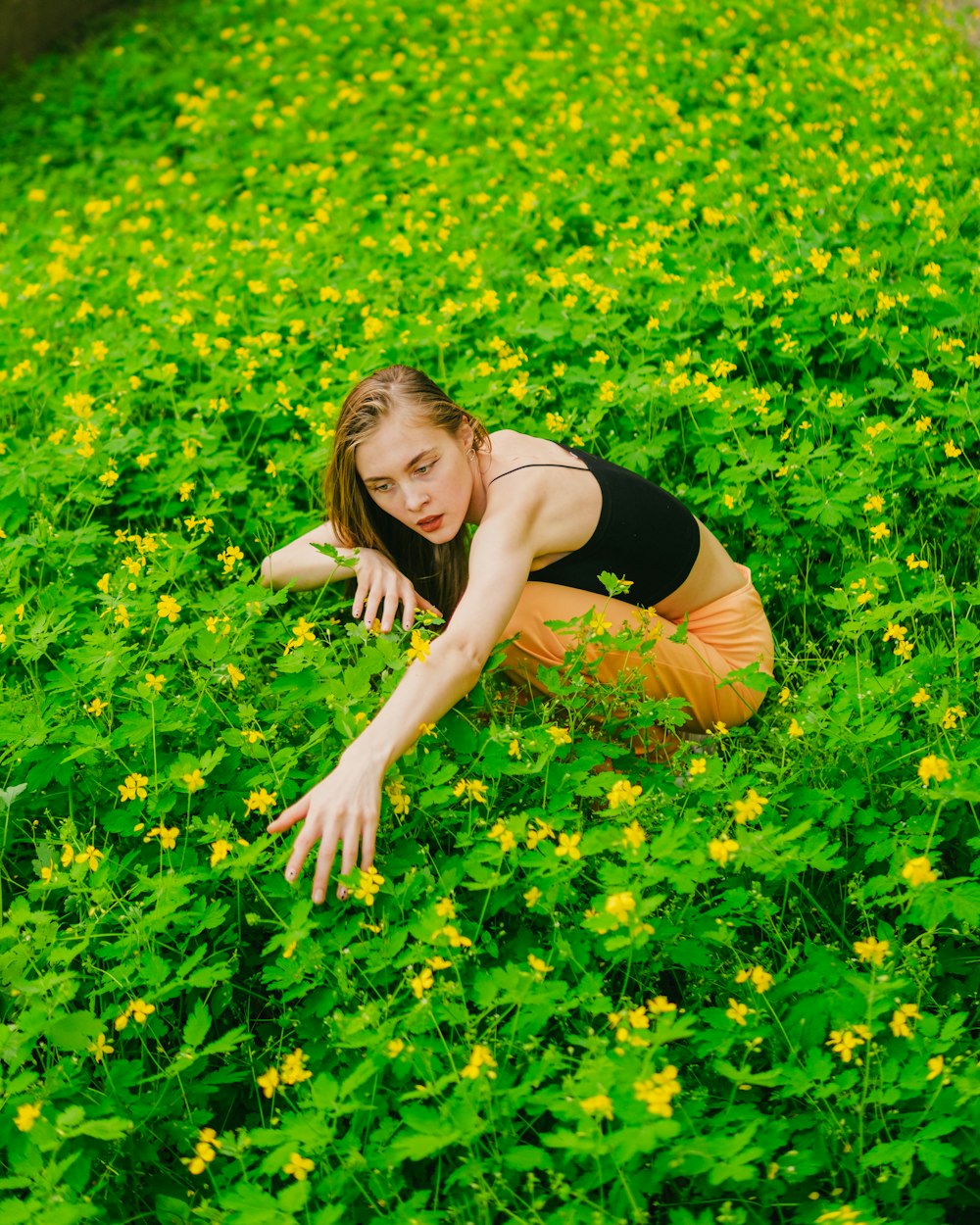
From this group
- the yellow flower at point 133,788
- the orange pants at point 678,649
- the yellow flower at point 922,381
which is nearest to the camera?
the yellow flower at point 133,788

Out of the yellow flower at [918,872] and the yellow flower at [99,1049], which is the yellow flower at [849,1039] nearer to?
the yellow flower at [918,872]

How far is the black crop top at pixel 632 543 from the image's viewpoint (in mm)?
3029

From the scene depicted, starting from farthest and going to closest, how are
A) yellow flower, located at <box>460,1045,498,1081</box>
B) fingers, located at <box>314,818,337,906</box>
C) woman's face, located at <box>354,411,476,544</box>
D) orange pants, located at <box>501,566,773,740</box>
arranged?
1. orange pants, located at <box>501,566,773,740</box>
2. woman's face, located at <box>354,411,476,544</box>
3. fingers, located at <box>314,818,337,906</box>
4. yellow flower, located at <box>460,1045,498,1081</box>

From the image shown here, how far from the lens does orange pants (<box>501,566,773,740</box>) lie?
9.87 feet

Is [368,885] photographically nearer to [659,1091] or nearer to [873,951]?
[659,1091]

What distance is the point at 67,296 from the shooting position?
5.71 m

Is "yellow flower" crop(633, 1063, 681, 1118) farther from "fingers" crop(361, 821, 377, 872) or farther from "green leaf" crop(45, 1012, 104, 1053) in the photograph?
"green leaf" crop(45, 1012, 104, 1053)

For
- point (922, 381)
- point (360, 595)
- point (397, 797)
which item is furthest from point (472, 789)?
point (922, 381)

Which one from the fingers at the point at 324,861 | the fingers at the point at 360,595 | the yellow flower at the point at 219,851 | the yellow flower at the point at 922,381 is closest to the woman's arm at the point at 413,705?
the fingers at the point at 324,861

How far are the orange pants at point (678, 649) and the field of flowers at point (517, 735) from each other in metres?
0.11

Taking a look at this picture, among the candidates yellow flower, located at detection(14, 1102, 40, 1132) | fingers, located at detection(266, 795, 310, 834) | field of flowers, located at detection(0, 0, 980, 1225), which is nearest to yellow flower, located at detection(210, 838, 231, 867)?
field of flowers, located at detection(0, 0, 980, 1225)

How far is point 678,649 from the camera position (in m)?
3.18

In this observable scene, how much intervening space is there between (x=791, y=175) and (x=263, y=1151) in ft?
18.1

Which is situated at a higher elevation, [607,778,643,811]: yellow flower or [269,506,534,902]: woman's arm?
[269,506,534,902]: woman's arm
